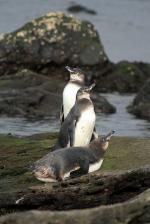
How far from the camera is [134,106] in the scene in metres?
25.1

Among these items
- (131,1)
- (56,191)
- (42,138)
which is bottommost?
(131,1)

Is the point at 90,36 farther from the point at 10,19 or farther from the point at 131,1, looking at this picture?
the point at 131,1

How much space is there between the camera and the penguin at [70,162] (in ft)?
35.1

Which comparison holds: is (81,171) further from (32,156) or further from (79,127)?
(32,156)

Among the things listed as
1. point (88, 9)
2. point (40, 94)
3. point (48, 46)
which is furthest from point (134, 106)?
point (88, 9)

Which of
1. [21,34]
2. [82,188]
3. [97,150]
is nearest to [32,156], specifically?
[97,150]

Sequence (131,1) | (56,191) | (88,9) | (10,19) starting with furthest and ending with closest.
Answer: (131,1) < (88,9) < (10,19) < (56,191)

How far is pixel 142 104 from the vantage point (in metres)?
24.8

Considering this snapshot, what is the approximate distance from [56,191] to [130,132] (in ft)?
36.0

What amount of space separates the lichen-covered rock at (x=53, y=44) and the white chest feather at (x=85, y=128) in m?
16.1

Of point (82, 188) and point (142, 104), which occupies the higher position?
point (82, 188)

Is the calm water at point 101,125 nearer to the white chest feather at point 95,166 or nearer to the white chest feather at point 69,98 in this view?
the white chest feather at point 69,98

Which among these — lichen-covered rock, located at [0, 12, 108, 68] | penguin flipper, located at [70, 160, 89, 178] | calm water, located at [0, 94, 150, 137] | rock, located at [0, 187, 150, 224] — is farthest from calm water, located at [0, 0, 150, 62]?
rock, located at [0, 187, 150, 224]

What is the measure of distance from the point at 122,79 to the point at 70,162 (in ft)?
59.1
